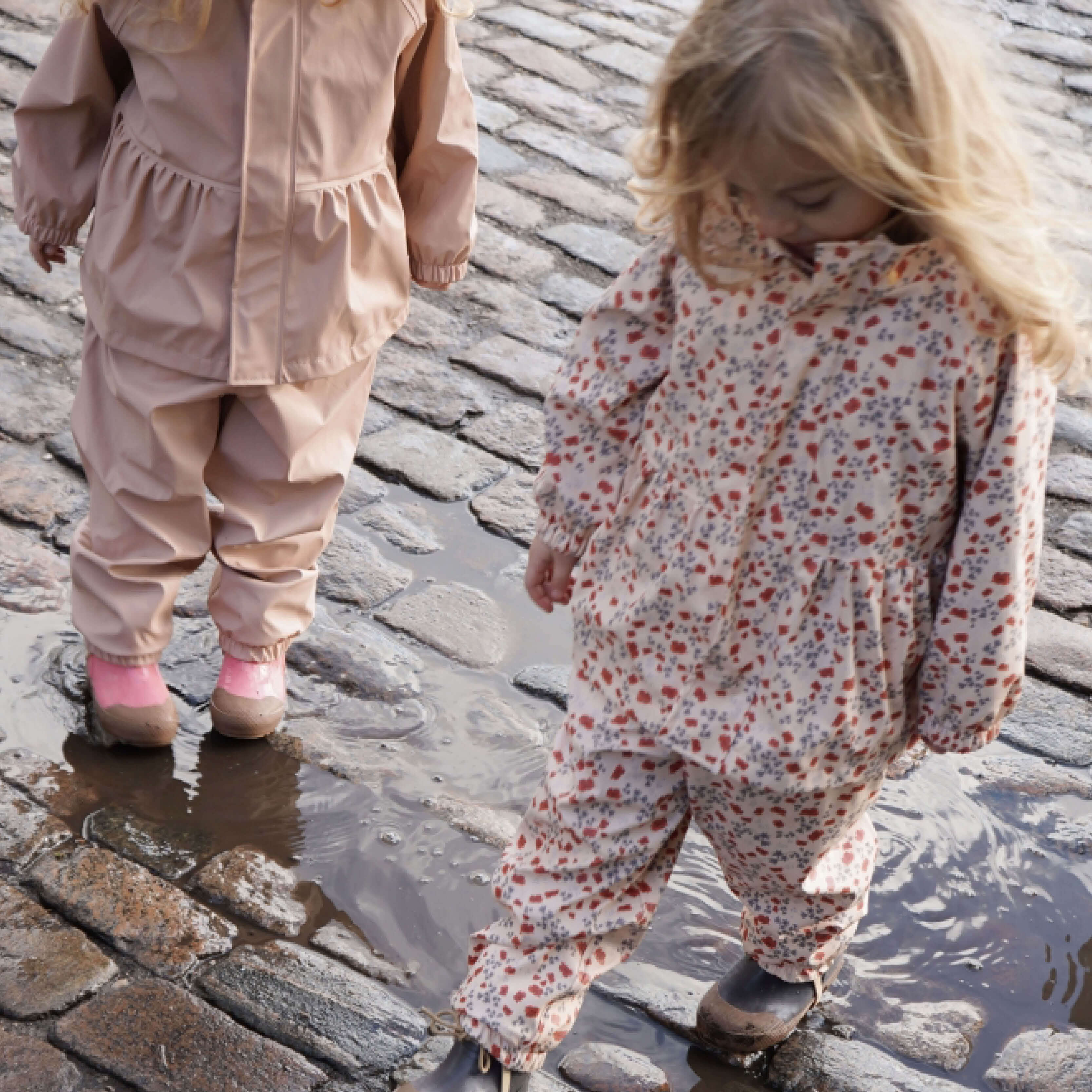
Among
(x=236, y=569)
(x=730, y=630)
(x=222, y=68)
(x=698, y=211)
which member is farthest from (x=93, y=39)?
(x=730, y=630)

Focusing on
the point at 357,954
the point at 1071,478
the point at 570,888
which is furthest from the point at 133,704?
the point at 1071,478

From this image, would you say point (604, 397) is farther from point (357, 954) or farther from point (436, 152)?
point (357, 954)

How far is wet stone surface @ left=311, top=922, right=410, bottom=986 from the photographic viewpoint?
6.82ft

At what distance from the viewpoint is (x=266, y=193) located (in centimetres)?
205

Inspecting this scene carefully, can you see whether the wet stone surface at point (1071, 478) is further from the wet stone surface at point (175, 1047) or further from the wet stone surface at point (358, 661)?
the wet stone surface at point (175, 1047)

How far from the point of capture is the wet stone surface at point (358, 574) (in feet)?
9.35

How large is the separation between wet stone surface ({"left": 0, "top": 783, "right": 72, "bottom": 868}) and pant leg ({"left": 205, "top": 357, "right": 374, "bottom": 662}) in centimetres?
42

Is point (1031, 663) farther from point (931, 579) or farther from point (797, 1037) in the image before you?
point (931, 579)

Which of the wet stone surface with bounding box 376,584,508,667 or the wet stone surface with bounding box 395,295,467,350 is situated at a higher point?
the wet stone surface with bounding box 395,295,467,350

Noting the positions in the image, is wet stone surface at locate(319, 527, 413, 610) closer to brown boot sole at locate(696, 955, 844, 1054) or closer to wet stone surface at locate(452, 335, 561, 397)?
wet stone surface at locate(452, 335, 561, 397)

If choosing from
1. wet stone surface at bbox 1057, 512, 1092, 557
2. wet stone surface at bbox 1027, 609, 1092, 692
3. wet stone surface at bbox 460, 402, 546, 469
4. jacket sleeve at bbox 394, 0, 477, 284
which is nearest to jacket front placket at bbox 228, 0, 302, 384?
jacket sleeve at bbox 394, 0, 477, 284

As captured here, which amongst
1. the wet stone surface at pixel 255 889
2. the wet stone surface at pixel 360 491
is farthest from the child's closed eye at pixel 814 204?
the wet stone surface at pixel 360 491

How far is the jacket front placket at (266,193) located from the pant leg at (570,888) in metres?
0.77

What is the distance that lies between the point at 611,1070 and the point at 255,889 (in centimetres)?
61
